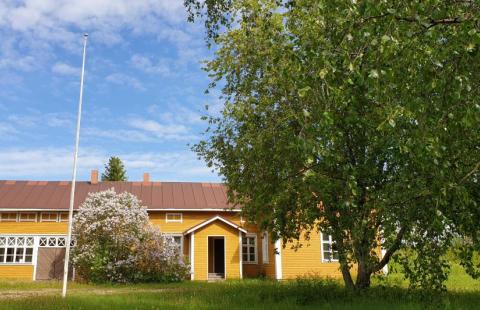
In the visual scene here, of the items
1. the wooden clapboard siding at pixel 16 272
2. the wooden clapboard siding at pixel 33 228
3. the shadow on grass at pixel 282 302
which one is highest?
the wooden clapboard siding at pixel 33 228

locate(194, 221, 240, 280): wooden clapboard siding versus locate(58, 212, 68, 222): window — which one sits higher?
locate(58, 212, 68, 222): window

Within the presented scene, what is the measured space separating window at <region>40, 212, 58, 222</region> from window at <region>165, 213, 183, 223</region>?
23.1 feet

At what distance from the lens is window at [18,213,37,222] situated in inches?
1138

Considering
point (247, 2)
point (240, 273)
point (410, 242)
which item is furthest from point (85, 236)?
point (410, 242)

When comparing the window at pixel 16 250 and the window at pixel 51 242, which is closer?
the window at pixel 16 250

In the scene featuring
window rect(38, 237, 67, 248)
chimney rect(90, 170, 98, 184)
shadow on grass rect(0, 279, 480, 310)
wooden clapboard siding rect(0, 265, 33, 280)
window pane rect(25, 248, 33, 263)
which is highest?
chimney rect(90, 170, 98, 184)

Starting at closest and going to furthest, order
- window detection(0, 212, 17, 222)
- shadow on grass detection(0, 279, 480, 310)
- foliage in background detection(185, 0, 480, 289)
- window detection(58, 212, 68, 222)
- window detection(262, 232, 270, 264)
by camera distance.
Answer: foliage in background detection(185, 0, 480, 289)
shadow on grass detection(0, 279, 480, 310)
window detection(262, 232, 270, 264)
window detection(0, 212, 17, 222)
window detection(58, 212, 68, 222)

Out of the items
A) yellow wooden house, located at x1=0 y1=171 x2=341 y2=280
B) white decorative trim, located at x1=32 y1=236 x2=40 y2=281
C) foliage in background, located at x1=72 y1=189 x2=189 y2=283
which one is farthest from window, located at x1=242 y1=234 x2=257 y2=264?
white decorative trim, located at x1=32 y1=236 x2=40 y2=281

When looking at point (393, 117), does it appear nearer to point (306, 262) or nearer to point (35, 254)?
point (306, 262)

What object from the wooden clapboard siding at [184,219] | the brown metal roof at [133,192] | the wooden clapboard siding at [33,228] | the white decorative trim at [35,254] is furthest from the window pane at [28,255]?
the wooden clapboard siding at [184,219]

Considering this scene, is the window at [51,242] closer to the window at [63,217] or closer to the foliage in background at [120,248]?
the window at [63,217]

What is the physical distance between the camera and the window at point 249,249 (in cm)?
2892

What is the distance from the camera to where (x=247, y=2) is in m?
15.2

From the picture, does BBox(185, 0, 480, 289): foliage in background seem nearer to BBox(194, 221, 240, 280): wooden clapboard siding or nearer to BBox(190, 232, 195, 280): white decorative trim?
BBox(194, 221, 240, 280): wooden clapboard siding
